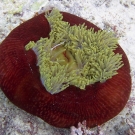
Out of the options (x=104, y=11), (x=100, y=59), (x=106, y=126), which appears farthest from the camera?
(x=104, y=11)

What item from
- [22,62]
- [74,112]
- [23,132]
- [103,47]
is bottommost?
[23,132]

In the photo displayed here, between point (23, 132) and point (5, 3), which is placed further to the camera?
point (5, 3)

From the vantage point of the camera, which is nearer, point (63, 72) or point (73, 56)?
point (63, 72)

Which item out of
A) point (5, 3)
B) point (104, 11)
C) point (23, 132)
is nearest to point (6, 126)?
point (23, 132)

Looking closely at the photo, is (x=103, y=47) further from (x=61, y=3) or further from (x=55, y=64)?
(x=61, y=3)

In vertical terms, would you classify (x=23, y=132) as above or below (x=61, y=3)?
below

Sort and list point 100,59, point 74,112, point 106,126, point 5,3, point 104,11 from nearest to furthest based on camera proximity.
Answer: point 74,112 → point 100,59 → point 106,126 → point 5,3 → point 104,11
